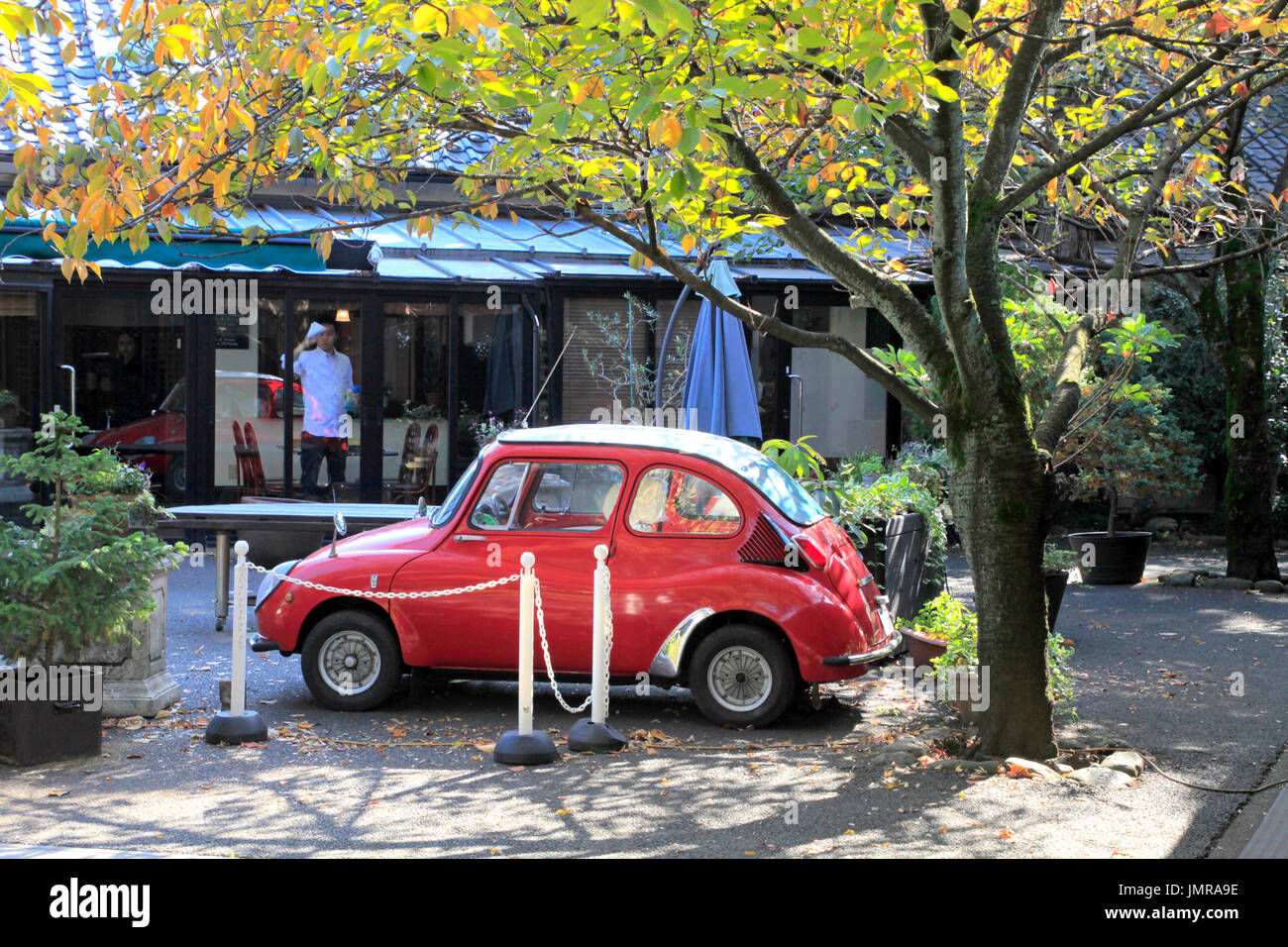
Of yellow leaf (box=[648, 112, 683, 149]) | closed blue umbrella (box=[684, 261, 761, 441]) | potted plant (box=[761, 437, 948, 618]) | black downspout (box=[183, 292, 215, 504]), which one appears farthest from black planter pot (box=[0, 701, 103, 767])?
black downspout (box=[183, 292, 215, 504])

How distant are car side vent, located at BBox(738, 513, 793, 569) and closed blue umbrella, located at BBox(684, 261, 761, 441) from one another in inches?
184

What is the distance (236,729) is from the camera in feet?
25.2

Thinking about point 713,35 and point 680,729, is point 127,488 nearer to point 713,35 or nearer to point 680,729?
point 680,729

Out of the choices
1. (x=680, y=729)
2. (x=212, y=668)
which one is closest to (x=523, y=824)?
(x=680, y=729)

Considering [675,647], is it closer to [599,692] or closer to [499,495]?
[599,692]

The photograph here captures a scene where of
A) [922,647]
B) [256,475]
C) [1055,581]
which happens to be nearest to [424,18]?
[922,647]

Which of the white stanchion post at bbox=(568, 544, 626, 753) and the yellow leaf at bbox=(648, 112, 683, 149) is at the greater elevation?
the yellow leaf at bbox=(648, 112, 683, 149)

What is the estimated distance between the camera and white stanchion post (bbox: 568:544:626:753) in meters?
7.48

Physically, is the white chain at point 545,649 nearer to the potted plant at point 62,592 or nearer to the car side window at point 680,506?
the car side window at point 680,506

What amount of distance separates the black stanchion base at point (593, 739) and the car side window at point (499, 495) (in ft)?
5.38

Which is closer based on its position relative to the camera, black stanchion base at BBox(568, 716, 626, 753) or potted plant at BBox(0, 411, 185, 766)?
potted plant at BBox(0, 411, 185, 766)

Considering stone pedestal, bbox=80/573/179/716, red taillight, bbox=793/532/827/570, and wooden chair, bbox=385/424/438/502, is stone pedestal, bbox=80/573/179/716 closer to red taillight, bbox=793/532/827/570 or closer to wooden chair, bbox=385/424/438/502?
red taillight, bbox=793/532/827/570

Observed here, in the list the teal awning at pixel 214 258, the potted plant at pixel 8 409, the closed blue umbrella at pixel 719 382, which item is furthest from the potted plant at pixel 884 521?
the potted plant at pixel 8 409

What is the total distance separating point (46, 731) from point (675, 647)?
3609 mm
